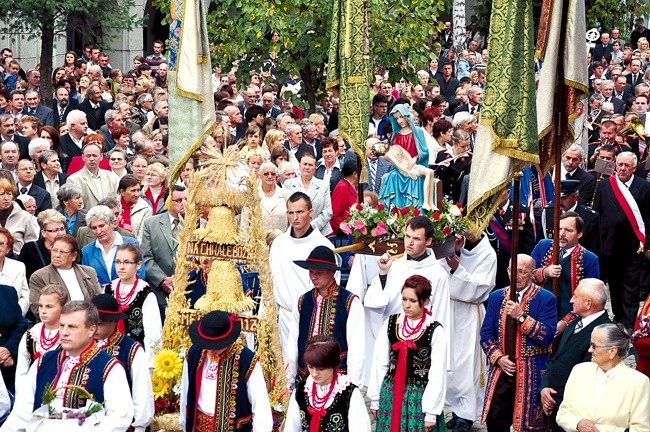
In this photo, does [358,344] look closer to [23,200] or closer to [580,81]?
[580,81]

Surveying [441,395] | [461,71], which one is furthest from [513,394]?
[461,71]

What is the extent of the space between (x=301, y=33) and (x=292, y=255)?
822 cm

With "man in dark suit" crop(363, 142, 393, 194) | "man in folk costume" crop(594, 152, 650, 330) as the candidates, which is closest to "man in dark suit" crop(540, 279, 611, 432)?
"man in folk costume" crop(594, 152, 650, 330)

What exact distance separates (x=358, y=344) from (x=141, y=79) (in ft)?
44.4

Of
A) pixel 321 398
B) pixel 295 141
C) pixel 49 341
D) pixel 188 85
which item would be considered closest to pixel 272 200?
pixel 188 85

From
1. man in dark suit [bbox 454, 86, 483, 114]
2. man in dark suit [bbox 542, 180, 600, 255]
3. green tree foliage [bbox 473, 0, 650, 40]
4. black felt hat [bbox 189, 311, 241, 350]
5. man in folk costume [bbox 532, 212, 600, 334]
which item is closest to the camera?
black felt hat [bbox 189, 311, 241, 350]

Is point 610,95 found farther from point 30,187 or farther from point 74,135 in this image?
point 30,187

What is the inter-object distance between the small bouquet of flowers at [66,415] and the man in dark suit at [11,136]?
306 inches

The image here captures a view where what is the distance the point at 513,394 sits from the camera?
10.2m

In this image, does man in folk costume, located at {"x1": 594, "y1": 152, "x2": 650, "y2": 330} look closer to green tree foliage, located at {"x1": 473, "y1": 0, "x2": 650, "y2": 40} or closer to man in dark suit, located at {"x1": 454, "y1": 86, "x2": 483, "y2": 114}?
man in dark suit, located at {"x1": 454, "y1": 86, "x2": 483, "y2": 114}

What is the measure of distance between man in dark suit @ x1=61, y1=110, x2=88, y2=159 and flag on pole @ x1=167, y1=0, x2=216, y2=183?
3765 mm

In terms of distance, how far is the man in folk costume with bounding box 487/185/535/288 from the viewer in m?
13.4

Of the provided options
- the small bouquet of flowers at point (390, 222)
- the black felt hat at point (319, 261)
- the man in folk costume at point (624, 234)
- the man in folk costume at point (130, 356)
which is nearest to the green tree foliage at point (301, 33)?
the man in folk costume at point (624, 234)

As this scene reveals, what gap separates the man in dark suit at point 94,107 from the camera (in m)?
19.8
